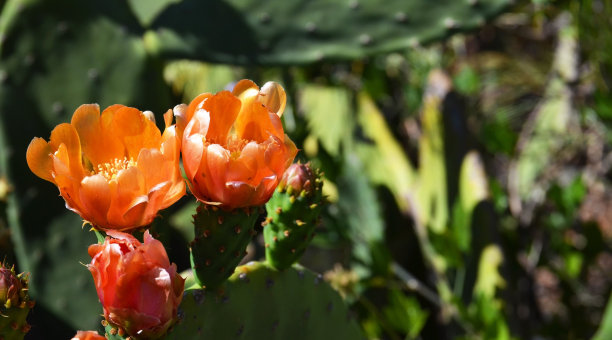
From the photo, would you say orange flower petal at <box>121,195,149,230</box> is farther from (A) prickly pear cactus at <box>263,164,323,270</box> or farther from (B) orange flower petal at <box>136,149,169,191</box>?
(A) prickly pear cactus at <box>263,164,323,270</box>

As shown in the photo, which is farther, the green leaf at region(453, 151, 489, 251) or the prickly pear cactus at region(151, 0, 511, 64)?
the green leaf at region(453, 151, 489, 251)

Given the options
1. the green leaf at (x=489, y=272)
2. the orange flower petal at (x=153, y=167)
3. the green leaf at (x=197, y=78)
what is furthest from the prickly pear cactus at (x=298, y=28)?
the orange flower petal at (x=153, y=167)

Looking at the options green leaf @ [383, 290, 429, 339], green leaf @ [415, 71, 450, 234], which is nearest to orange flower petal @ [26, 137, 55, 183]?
green leaf @ [383, 290, 429, 339]

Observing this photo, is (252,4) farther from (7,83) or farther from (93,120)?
(93,120)

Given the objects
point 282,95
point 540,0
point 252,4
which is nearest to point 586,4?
point 540,0

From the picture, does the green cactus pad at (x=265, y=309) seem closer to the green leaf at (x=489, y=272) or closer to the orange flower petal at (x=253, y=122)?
the orange flower petal at (x=253, y=122)

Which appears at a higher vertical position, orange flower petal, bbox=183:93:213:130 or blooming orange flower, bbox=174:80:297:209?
orange flower petal, bbox=183:93:213:130

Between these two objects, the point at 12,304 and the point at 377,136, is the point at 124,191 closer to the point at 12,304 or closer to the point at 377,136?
the point at 12,304
